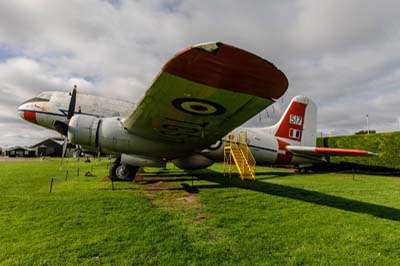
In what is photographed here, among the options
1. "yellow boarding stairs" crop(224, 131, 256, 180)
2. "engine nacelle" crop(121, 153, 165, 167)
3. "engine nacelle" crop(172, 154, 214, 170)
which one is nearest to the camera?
"engine nacelle" crop(121, 153, 165, 167)

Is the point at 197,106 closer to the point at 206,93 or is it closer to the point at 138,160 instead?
the point at 206,93

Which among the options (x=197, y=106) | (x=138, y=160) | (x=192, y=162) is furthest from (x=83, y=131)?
(x=197, y=106)

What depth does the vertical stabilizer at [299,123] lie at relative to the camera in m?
14.1

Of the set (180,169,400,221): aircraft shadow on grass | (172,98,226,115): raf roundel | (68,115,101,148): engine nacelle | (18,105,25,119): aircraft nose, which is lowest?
(180,169,400,221): aircraft shadow on grass

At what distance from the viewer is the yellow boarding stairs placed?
10.7 metres

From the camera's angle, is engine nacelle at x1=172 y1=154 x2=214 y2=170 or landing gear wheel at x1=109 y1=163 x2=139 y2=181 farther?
engine nacelle at x1=172 y1=154 x2=214 y2=170

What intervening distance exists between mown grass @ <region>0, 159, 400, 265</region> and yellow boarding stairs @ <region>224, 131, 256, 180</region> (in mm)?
3257

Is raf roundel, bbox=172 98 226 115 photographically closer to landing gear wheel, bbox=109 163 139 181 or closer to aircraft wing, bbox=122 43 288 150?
aircraft wing, bbox=122 43 288 150

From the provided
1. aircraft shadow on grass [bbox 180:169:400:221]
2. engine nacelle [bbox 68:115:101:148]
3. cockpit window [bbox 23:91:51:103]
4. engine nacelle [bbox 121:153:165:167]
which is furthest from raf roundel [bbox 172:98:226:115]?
cockpit window [bbox 23:91:51:103]

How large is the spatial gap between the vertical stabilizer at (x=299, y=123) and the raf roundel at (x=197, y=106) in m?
8.54

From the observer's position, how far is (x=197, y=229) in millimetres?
4621

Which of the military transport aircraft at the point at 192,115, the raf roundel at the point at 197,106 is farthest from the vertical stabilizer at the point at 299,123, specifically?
the raf roundel at the point at 197,106

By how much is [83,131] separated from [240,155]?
6.56 metres

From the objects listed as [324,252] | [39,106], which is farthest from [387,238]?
[39,106]
